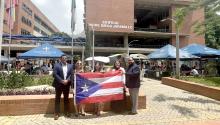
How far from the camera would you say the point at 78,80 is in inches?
348

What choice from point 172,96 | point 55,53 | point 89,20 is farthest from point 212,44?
point 172,96

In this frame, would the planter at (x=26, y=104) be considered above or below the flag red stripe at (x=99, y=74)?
below

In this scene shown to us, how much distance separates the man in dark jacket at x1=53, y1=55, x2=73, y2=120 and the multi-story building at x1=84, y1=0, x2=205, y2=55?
48888 millimetres

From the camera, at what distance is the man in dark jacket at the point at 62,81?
8.66 m

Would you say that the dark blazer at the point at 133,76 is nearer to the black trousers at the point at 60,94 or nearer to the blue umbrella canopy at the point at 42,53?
the black trousers at the point at 60,94

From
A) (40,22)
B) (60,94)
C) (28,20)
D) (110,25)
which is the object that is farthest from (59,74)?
(40,22)

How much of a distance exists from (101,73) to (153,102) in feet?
9.80

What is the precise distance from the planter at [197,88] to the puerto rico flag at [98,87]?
4.52m

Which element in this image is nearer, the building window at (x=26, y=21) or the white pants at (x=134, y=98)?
the white pants at (x=134, y=98)

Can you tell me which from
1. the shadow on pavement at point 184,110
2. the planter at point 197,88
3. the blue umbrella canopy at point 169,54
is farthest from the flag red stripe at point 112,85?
the blue umbrella canopy at point 169,54

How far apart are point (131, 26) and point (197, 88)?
4727 cm

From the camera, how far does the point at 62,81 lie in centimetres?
861

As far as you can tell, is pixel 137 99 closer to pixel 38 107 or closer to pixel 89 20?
pixel 38 107

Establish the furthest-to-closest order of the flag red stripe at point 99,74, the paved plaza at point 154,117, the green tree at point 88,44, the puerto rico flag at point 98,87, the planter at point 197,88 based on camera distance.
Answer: the green tree at point 88,44 → the planter at point 197,88 → the flag red stripe at point 99,74 → the puerto rico flag at point 98,87 → the paved plaza at point 154,117
